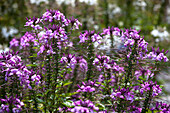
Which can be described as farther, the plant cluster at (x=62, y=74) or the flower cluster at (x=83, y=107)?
the plant cluster at (x=62, y=74)

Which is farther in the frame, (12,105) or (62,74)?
(62,74)

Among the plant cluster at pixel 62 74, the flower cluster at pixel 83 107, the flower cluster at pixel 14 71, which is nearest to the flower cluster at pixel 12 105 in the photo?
the plant cluster at pixel 62 74

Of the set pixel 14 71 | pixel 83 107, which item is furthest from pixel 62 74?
pixel 83 107

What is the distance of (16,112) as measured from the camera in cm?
175

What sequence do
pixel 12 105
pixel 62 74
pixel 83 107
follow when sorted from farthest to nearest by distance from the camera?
pixel 62 74, pixel 12 105, pixel 83 107

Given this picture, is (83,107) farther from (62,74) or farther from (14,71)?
(62,74)

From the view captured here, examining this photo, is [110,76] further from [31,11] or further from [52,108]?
[31,11]

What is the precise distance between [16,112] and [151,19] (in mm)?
6563

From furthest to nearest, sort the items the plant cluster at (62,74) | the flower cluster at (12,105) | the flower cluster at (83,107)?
the plant cluster at (62,74), the flower cluster at (12,105), the flower cluster at (83,107)

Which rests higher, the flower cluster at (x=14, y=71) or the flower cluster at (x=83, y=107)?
the flower cluster at (x=14, y=71)

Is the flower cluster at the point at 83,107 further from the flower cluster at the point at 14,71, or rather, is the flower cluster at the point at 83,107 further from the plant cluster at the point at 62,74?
the flower cluster at the point at 14,71

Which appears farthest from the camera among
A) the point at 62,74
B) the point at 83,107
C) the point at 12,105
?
the point at 62,74

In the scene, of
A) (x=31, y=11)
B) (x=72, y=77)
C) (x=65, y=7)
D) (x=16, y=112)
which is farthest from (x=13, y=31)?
(x=16, y=112)

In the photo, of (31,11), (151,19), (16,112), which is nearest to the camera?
(16,112)
